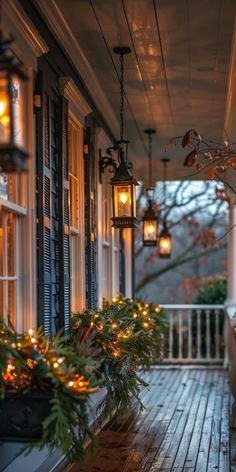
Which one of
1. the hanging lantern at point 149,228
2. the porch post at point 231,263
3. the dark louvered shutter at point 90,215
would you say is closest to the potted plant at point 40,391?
the dark louvered shutter at point 90,215

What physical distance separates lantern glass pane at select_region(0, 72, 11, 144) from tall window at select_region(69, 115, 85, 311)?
249cm

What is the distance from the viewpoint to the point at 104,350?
17.1 ft

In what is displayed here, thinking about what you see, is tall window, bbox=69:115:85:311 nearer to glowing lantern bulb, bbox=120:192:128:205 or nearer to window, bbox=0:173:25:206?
glowing lantern bulb, bbox=120:192:128:205

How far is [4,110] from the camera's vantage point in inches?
114

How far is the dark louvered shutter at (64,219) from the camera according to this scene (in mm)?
5023

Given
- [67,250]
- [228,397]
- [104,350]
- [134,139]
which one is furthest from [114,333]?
[134,139]

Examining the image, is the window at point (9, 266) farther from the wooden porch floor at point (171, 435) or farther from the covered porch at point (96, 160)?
the wooden porch floor at point (171, 435)

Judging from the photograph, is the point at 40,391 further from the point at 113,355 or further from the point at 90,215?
the point at 90,215

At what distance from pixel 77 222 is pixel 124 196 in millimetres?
488

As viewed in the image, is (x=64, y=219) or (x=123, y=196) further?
(x=123, y=196)

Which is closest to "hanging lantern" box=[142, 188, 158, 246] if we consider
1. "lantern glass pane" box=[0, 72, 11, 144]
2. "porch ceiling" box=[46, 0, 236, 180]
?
"porch ceiling" box=[46, 0, 236, 180]

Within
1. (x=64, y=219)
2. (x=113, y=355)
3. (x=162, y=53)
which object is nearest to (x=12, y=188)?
(x=64, y=219)

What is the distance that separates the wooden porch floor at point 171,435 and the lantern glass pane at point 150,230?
187cm

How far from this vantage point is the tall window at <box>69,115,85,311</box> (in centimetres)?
597
